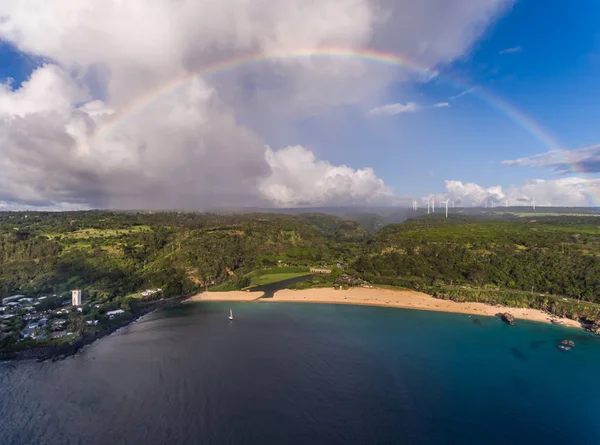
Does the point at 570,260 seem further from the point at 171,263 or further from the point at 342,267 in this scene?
the point at 171,263

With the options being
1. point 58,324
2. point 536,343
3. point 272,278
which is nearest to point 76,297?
point 58,324

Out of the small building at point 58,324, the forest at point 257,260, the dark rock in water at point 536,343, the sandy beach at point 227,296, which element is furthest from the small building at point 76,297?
the dark rock in water at point 536,343

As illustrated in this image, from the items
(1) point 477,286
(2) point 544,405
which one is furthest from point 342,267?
(2) point 544,405

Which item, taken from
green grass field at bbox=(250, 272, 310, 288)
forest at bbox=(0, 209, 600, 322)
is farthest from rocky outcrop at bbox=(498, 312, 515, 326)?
green grass field at bbox=(250, 272, 310, 288)

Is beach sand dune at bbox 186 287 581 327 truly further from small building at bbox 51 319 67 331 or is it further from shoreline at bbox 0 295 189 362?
small building at bbox 51 319 67 331

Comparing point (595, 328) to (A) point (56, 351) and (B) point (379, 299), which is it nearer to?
(B) point (379, 299)
